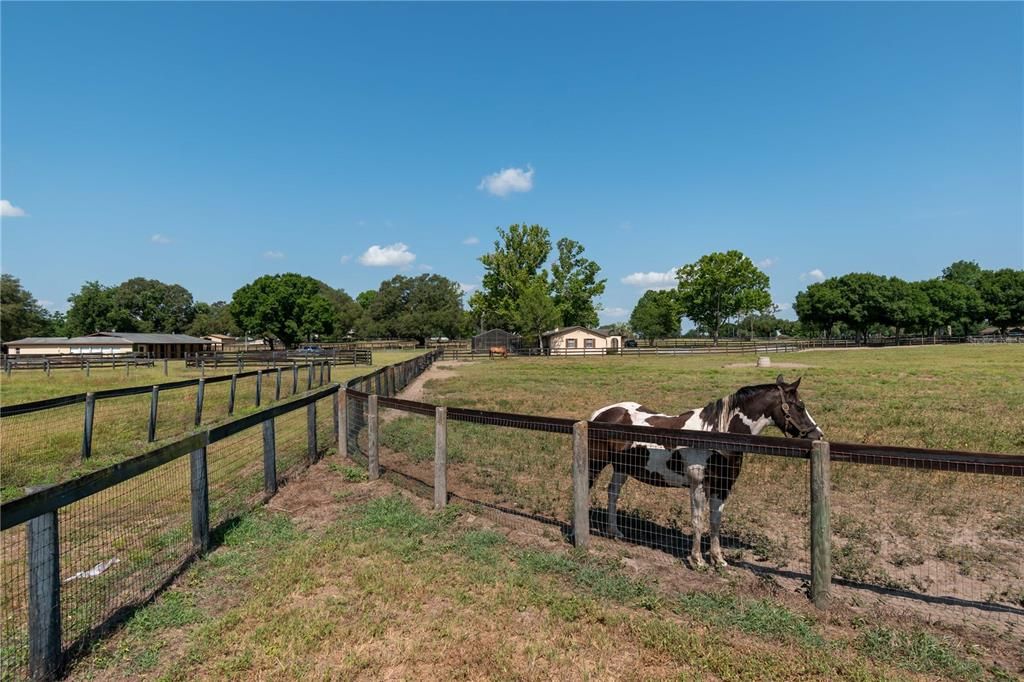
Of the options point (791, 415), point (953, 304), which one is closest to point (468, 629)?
point (791, 415)

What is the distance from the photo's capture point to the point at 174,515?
6.20 m

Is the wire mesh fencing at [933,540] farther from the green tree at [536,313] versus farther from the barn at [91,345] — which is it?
the barn at [91,345]

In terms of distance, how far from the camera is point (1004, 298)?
9194cm

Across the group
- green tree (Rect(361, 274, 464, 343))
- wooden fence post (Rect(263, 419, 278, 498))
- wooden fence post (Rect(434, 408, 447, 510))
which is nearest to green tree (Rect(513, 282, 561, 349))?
green tree (Rect(361, 274, 464, 343))

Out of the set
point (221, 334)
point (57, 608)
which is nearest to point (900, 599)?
point (57, 608)

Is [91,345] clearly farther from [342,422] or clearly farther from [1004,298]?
[1004,298]

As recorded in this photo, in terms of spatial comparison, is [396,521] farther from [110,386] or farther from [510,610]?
[110,386]

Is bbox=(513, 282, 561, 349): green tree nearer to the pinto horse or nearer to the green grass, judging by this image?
the pinto horse

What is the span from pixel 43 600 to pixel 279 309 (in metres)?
83.4

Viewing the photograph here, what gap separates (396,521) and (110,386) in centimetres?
2465

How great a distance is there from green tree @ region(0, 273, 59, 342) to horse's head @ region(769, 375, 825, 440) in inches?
4175

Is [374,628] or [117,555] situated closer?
[374,628]

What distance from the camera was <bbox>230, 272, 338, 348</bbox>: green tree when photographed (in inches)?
3120

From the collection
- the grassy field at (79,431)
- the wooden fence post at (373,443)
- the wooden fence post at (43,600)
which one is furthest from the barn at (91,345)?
the wooden fence post at (43,600)
